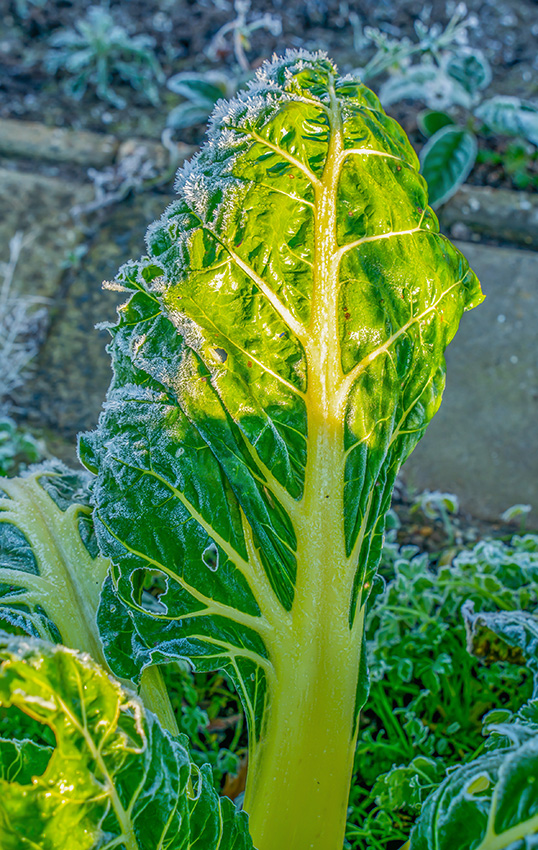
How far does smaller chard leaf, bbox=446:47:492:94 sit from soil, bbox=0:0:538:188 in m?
0.35

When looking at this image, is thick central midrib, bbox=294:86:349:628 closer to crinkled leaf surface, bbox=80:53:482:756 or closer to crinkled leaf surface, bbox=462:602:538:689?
crinkled leaf surface, bbox=80:53:482:756

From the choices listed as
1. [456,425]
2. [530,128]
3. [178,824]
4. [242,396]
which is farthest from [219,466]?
[530,128]

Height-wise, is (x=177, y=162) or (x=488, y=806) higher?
(x=177, y=162)

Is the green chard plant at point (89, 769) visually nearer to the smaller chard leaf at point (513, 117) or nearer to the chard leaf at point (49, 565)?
the chard leaf at point (49, 565)

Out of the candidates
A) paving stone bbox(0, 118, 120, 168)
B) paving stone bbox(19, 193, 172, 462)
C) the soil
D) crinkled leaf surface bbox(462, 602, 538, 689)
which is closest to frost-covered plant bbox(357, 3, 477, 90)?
the soil

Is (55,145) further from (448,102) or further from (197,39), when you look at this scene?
(448,102)

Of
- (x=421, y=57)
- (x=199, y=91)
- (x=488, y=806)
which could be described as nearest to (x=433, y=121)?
(x=421, y=57)

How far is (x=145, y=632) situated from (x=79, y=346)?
1.91 m

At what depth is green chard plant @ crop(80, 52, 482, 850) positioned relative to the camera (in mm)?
1332

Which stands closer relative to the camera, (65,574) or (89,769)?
(89,769)

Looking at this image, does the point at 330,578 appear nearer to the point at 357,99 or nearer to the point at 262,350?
the point at 262,350

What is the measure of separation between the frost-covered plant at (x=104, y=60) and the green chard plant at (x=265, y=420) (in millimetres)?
2958

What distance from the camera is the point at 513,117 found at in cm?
319

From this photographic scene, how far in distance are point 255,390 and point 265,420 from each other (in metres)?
0.06
